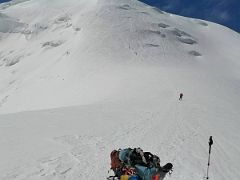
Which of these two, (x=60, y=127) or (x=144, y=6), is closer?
(x=60, y=127)

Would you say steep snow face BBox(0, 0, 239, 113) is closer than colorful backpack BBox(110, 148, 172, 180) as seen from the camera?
No

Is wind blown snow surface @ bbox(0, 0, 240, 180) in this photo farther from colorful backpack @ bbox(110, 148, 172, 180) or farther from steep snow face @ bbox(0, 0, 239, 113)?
colorful backpack @ bbox(110, 148, 172, 180)

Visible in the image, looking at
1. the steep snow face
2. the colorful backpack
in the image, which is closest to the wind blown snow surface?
the steep snow face

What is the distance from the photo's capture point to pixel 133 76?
60156 mm

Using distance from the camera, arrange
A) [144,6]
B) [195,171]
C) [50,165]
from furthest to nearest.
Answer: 1. [144,6]
2. [195,171]
3. [50,165]

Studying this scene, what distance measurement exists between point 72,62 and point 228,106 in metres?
42.1

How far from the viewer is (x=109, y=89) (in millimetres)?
50469

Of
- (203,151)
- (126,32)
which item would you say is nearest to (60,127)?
(203,151)

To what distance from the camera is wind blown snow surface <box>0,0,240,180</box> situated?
15.8m

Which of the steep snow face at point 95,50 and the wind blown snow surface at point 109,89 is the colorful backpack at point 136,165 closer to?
the wind blown snow surface at point 109,89

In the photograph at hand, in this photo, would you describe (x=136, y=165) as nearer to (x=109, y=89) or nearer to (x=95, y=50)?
(x=109, y=89)

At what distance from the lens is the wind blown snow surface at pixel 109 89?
51.7ft

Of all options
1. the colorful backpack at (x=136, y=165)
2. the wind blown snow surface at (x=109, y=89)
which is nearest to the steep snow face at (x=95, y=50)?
the wind blown snow surface at (x=109, y=89)

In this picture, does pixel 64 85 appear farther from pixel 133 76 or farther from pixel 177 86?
pixel 177 86
